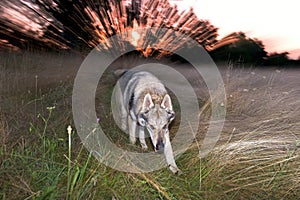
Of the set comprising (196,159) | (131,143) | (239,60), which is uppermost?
(239,60)

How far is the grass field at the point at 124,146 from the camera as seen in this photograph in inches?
130

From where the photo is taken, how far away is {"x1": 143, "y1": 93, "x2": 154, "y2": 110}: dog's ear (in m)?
4.39

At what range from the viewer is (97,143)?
14.1 feet

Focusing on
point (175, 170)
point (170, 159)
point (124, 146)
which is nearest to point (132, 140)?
point (124, 146)

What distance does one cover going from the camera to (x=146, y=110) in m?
4.47

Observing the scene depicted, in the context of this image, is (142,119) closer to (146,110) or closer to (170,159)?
(146,110)

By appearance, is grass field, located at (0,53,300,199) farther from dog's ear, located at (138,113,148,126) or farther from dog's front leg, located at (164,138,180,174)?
dog's ear, located at (138,113,148,126)

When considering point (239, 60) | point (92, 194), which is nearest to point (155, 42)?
point (239, 60)

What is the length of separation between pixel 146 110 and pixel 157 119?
0.22m

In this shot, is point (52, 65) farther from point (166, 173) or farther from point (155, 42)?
point (166, 173)

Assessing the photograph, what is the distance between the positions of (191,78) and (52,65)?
9.89ft

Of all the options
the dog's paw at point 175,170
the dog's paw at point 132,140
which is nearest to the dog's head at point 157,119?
the dog's paw at point 175,170

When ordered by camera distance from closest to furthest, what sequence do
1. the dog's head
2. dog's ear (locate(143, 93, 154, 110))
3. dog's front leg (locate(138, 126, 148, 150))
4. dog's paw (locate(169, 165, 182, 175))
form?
dog's paw (locate(169, 165, 182, 175)) → the dog's head → dog's ear (locate(143, 93, 154, 110)) → dog's front leg (locate(138, 126, 148, 150))

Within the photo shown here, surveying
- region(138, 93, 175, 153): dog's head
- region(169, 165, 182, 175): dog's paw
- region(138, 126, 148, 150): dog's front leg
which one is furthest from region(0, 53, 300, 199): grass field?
region(138, 93, 175, 153): dog's head
